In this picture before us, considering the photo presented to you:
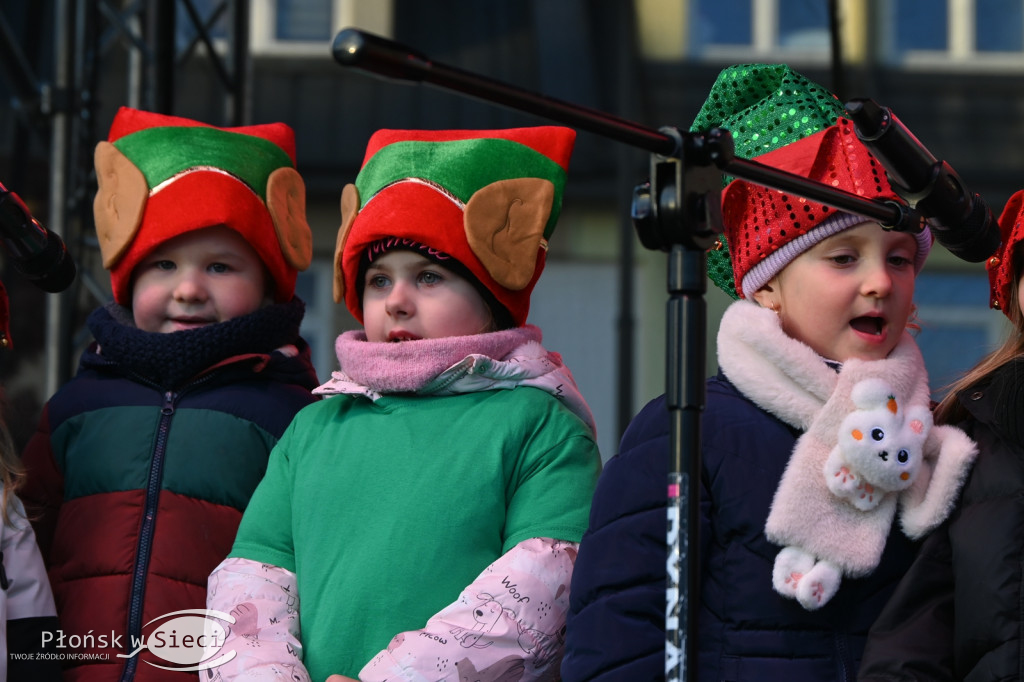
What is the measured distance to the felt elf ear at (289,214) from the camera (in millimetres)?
2662

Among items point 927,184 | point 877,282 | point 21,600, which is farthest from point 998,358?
point 21,600

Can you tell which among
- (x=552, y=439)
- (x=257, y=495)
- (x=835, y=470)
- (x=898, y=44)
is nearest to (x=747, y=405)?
(x=835, y=470)

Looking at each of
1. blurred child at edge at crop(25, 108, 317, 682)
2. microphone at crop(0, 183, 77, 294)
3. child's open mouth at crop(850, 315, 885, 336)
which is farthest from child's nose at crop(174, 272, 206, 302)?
child's open mouth at crop(850, 315, 885, 336)

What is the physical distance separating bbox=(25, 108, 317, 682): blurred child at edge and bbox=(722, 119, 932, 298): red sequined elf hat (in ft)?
3.18

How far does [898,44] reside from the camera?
22.5 ft

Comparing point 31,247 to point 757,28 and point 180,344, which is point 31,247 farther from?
point 757,28

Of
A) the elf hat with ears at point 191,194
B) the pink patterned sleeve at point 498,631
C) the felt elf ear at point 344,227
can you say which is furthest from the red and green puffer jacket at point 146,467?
the pink patterned sleeve at point 498,631

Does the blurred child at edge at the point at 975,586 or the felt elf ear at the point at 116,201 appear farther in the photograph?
the felt elf ear at the point at 116,201

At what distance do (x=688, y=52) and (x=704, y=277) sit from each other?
5.74 metres

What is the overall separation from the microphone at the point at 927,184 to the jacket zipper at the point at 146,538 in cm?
144

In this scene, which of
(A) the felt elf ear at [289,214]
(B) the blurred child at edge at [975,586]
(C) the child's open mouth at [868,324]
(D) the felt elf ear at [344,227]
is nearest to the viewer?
(B) the blurred child at edge at [975,586]

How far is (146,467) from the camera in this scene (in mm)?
2389

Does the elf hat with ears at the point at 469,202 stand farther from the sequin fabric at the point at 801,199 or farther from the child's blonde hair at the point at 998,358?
the child's blonde hair at the point at 998,358

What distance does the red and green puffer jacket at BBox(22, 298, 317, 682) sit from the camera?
227cm
